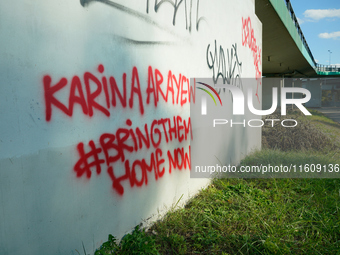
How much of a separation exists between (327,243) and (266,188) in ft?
4.62

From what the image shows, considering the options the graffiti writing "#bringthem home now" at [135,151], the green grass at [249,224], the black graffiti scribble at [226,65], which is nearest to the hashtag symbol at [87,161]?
the graffiti writing "#bringthem home now" at [135,151]

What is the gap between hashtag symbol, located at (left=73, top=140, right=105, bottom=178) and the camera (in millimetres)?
1778

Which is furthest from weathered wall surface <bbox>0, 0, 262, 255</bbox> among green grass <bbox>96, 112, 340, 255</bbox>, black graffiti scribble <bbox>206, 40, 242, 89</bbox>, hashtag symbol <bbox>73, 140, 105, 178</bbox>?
black graffiti scribble <bbox>206, 40, 242, 89</bbox>

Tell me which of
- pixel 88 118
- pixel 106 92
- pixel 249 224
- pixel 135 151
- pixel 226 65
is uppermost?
pixel 226 65

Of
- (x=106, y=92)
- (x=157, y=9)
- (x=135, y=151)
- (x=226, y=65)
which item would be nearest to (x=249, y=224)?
(x=135, y=151)

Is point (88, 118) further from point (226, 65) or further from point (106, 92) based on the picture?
point (226, 65)

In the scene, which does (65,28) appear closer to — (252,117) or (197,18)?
(197,18)

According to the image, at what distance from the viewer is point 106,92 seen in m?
2.00

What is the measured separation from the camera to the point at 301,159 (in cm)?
480

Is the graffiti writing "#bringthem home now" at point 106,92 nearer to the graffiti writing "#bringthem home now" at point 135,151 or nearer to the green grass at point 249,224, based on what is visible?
the graffiti writing "#bringthem home now" at point 135,151

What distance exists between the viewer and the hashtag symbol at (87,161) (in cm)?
178

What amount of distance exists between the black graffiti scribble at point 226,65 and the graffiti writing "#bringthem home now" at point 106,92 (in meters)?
1.20

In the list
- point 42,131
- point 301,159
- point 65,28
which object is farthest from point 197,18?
point 301,159

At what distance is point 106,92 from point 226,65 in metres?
2.87
